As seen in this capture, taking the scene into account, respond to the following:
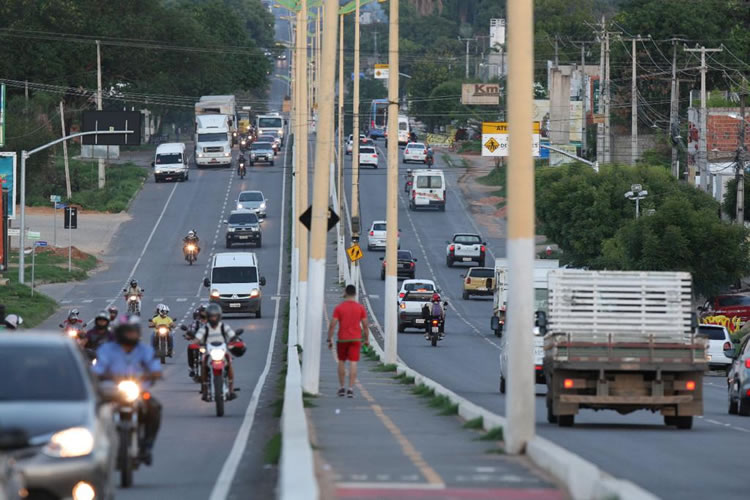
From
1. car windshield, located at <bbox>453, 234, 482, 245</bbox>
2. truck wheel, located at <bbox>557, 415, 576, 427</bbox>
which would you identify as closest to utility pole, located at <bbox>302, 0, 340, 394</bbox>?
truck wheel, located at <bbox>557, 415, 576, 427</bbox>

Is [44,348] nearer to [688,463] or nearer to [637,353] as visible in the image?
[688,463]

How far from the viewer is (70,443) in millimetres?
11352

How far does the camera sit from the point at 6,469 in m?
10.3

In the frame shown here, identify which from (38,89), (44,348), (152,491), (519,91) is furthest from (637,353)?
(38,89)

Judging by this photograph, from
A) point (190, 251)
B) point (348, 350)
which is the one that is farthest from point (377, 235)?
point (348, 350)

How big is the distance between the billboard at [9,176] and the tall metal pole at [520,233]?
199 ft

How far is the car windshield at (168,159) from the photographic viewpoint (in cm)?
10725

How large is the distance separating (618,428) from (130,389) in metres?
10.8

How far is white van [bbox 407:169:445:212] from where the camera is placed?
10038cm

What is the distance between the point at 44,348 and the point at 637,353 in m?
12.2

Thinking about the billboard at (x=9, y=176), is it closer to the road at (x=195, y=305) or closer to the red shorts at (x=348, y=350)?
the road at (x=195, y=305)

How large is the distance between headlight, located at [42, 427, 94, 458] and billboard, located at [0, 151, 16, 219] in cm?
6443

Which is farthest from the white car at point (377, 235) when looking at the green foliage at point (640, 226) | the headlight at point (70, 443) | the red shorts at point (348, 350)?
the headlight at point (70, 443)

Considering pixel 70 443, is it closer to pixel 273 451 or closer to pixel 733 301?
pixel 273 451
